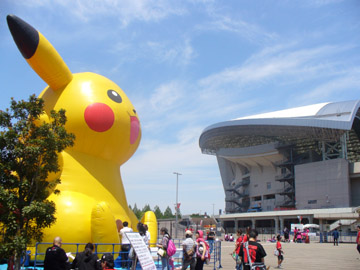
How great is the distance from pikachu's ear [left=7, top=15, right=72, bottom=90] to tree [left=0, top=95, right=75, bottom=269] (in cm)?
373

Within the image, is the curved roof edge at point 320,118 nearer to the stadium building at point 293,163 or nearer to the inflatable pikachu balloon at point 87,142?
the stadium building at point 293,163

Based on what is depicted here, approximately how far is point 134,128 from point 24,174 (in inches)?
248

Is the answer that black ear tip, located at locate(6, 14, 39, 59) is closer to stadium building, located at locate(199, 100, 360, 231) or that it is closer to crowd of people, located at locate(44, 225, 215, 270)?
crowd of people, located at locate(44, 225, 215, 270)

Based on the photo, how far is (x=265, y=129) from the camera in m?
50.0

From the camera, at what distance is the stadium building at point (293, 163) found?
1784 inches

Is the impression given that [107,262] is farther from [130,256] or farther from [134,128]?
[134,128]

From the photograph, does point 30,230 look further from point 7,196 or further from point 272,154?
point 272,154

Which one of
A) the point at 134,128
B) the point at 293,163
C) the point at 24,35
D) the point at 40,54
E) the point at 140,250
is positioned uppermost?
the point at 293,163

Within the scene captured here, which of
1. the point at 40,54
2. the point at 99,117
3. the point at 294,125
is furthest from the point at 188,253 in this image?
the point at 294,125

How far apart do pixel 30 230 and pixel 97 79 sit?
6.96 metres

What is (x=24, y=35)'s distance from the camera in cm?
1048

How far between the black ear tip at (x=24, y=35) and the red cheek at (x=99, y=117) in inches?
94.2

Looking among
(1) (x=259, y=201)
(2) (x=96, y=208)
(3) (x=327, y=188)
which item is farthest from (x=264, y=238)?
(2) (x=96, y=208)

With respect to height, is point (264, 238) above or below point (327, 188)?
below
